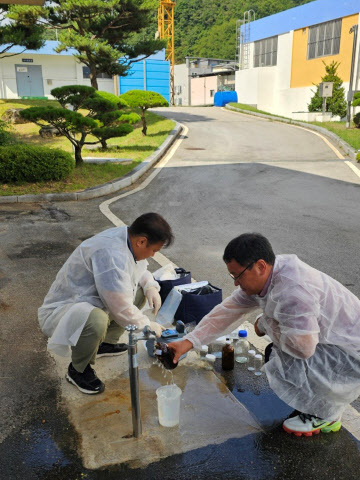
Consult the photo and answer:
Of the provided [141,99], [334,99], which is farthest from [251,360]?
[334,99]

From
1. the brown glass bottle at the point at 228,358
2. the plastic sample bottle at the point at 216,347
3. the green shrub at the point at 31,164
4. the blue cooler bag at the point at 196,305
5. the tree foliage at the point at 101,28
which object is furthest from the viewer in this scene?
the tree foliage at the point at 101,28

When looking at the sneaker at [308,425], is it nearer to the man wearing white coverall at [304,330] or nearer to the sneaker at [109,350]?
the man wearing white coverall at [304,330]

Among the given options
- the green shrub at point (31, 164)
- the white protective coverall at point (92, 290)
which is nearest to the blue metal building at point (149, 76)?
the green shrub at point (31, 164)

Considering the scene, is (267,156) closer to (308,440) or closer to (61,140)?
(61,140)

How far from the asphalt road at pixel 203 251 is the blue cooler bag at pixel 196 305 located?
82cm

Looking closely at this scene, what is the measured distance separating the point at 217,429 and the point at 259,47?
115 ft

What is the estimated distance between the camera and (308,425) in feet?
8.29

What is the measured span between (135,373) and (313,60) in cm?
2916

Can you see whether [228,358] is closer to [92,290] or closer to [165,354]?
[165,354]

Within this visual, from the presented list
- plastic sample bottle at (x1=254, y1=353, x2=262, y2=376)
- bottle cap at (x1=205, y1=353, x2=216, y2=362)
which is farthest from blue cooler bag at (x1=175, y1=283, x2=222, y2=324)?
plastic sample bottle at (x1=254, y1=353, x2=262, y2=376)

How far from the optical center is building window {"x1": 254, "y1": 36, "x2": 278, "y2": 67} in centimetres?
3128

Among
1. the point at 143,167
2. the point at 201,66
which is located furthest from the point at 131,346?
the point at 201,66

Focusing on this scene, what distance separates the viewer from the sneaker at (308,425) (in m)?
2.53

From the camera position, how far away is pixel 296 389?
8.11 feet
